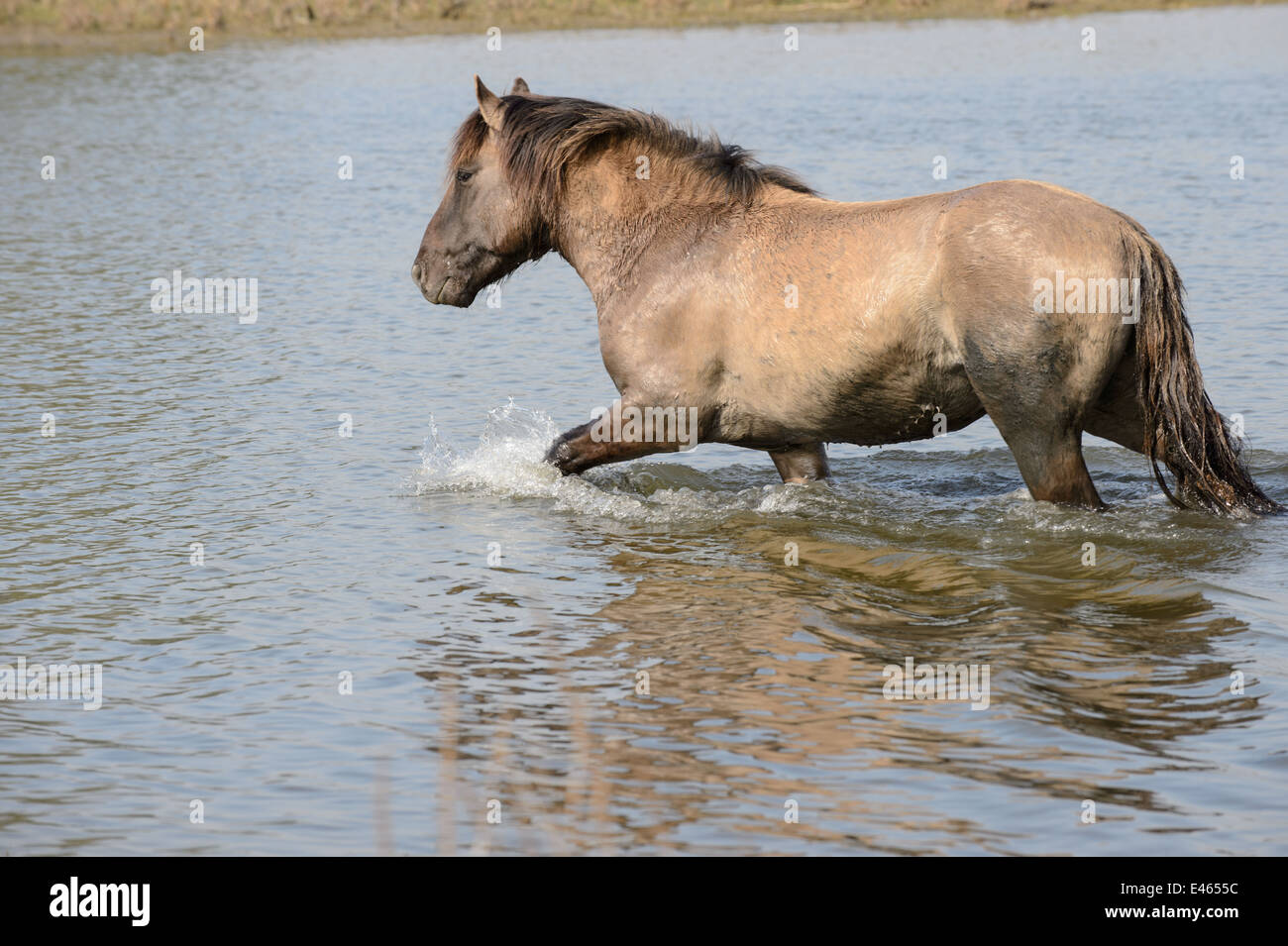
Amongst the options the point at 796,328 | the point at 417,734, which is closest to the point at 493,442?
the point at 796,328

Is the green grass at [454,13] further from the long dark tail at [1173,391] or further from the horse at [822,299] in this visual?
the long dark tail at [1173,391]

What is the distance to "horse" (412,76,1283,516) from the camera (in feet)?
20.8

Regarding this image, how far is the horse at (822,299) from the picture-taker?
250 inches

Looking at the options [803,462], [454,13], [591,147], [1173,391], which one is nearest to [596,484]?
[803,462]

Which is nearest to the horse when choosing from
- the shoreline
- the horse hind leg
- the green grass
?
the horse hind leg

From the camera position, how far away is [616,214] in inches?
303

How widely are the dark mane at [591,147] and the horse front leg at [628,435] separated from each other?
112 cm

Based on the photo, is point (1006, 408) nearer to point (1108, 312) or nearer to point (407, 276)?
point (1108, 312)

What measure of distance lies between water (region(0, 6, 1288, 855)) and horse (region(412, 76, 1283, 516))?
537 millimetres

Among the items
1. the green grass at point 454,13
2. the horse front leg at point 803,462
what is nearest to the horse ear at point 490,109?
the horse front leg at point 803,462

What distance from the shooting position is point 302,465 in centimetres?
903

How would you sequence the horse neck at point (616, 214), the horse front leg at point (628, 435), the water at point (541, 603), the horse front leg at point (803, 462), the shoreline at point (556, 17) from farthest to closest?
the shoreline at point (556, 17)
the horse front leg at point (803, 462)
the horse neck at point (616, 214)
the horse front leg at point (628, 435)
the water at point (541, 603)
